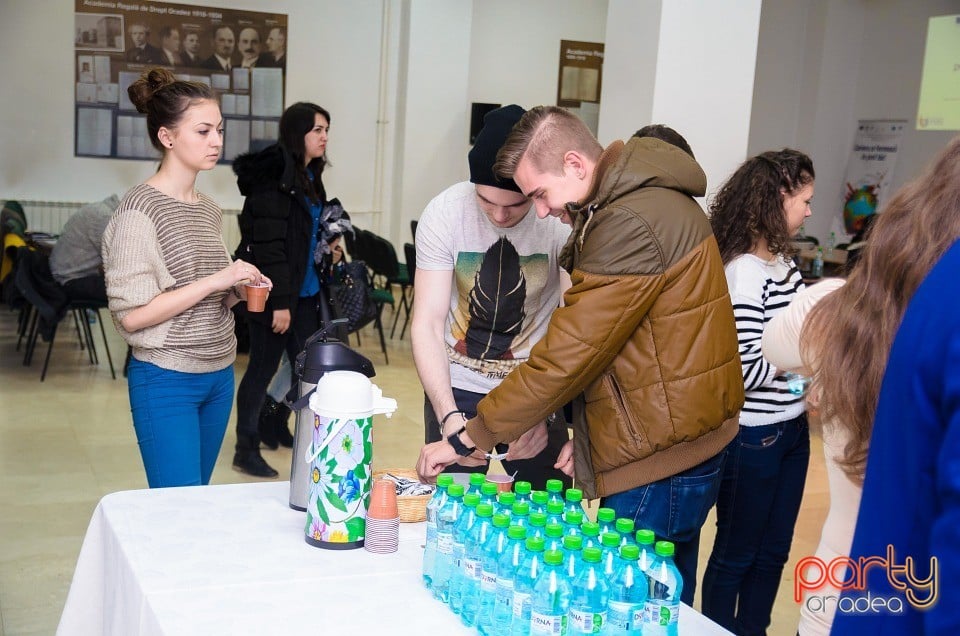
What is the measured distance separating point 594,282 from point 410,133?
839 centimetres

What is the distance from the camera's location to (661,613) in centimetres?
130

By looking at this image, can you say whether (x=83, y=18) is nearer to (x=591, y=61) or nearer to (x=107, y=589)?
(x=591, y=61)

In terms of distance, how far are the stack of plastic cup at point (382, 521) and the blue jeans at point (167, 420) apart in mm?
827

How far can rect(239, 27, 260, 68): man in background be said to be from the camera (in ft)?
30.5

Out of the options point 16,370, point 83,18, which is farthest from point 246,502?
point 83,18

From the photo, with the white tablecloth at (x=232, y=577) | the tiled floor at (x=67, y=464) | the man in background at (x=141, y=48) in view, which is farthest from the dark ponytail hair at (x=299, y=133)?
the man in background at (x=141, y=48)

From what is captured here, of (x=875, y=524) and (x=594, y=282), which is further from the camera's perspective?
(x=594, y=282)

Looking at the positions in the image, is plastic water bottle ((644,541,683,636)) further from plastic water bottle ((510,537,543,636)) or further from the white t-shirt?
the white t-shirt

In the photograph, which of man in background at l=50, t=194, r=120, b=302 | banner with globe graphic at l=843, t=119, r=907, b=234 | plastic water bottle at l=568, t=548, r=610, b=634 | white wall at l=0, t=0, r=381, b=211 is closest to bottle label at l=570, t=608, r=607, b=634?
plastic water bottle at l=568, t=548, r=610, b=634

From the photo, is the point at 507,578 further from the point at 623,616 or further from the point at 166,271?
the point at 166,271

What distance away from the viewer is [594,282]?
1.65 m

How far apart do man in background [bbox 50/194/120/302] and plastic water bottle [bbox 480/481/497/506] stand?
465 centimetres

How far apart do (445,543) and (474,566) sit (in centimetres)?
9

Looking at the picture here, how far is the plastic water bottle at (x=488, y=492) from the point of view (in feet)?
5.01
